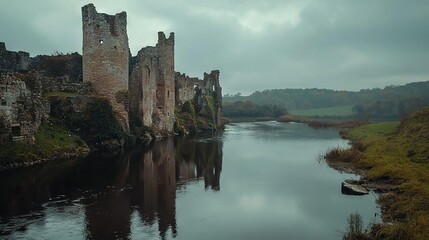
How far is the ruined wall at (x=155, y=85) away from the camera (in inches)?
1651

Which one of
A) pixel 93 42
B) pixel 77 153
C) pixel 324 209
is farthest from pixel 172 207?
pixel 93 42

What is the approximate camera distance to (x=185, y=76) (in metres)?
69.1

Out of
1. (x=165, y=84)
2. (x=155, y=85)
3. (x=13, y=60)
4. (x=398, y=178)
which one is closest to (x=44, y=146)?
(x=13, y=60)

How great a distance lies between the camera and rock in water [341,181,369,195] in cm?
1777

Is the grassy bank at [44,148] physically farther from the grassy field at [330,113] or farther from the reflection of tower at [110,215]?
the grassy field at [330,113]

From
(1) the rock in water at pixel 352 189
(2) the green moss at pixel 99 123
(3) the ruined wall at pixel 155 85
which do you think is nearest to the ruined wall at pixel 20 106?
(2) the green moss at pixel 99 123

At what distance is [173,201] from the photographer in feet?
53.8

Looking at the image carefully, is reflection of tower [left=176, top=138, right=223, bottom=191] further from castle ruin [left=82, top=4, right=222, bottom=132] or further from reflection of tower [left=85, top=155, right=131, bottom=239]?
A: castle ruin [left=82, top=4, right=222, bottom=132]

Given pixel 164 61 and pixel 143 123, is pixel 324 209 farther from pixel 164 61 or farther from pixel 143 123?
pixel 164 61

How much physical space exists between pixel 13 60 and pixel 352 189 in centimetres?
3283

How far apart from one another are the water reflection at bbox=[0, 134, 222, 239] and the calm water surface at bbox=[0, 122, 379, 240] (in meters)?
0.03

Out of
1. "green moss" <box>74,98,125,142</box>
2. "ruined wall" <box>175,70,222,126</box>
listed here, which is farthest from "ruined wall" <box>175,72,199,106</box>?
"green moss" <box>74,98,125,142</box>

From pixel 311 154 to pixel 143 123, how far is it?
18458 mm

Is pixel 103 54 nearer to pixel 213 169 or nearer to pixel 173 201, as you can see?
pixel 213 169
